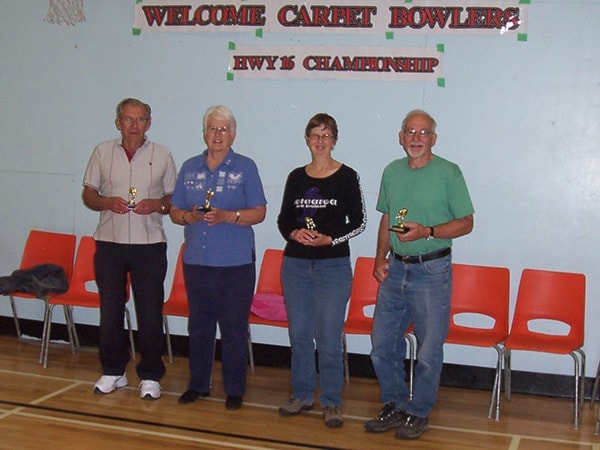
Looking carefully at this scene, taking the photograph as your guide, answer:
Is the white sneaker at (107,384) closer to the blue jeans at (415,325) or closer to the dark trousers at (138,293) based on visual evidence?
the dark trousers at (138,293)

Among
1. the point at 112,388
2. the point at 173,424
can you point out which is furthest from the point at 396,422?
the point at 112,388

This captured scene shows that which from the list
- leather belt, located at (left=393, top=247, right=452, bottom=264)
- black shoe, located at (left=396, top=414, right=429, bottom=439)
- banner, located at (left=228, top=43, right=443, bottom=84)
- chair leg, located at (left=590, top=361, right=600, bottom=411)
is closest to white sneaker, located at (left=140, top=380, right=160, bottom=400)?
black shoe, located at (left=396, top=414, right=429, bottom=439)

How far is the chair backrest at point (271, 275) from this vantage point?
19.2ft

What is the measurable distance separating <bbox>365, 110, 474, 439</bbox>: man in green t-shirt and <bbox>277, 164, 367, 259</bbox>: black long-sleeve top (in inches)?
8.3

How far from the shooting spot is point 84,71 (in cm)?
637

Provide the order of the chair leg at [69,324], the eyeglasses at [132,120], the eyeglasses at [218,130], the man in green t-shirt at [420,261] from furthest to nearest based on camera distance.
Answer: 1. the chair leg at [69,324]
2. the eyeglasses at [132,120]
3. the eyeglasses at [218,130]
4. the man in green t-shirt at [420,261]

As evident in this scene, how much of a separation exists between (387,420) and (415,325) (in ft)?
1.86

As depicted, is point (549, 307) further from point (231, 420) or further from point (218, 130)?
point (218, 130)

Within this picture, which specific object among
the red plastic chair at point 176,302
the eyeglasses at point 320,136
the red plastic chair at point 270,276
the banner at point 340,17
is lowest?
the red plastic chair at point 176,302

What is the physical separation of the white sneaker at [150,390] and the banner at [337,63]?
2.33 m

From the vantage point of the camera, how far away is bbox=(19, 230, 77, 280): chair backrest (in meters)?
6.34

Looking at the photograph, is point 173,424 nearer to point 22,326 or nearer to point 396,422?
point 396,422

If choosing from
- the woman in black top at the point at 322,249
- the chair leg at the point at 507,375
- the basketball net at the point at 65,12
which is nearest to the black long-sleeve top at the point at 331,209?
the woman in black top at the point at 322,249

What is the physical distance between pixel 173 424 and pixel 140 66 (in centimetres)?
291
